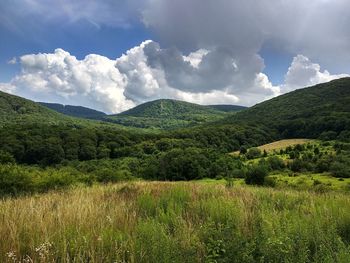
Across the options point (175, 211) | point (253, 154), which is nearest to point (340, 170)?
point (253, 154)

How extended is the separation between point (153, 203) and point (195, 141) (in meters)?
150

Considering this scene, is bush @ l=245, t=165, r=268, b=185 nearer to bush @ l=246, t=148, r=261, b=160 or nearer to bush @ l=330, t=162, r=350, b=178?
bush @ l=330, t=162, r=350, b=178

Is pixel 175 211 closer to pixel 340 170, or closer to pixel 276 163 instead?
pixel 340 170

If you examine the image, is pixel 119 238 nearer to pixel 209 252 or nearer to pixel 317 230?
pixel 209 252

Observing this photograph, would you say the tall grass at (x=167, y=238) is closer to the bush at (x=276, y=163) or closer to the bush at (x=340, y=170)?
the bush at (x=340, y=170)

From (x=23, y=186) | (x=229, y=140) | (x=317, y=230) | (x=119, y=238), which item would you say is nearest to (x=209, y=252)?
(x=119, y=238)

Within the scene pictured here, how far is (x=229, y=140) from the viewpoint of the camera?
542 feet

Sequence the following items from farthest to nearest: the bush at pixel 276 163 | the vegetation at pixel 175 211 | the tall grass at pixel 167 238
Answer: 1. the bush at pixel 276 163
2. the vegetation at pixel 175 211
3. the tall grass at pixel 167 238

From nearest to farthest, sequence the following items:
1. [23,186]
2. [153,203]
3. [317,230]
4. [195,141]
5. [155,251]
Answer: [155,251] < [317,230] < [153,203] < [23,186] < [195,141]

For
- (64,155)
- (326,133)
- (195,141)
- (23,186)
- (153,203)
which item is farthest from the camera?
(195,141)

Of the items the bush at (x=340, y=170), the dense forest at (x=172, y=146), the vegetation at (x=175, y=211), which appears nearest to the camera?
the vegetation at (x=175, y=211)

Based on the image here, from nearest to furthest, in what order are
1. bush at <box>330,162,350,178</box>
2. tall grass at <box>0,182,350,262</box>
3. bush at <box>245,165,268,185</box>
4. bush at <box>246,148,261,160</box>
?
tall grass at <box>0,182,350,262</box>, bush at <box>245,165,268,185</box>, bush at <box>330,162,350,178</box>, bush at <box>246,148,261,160</box>

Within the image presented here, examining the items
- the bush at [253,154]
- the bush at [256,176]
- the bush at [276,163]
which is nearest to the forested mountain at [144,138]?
the bush at [253,154]

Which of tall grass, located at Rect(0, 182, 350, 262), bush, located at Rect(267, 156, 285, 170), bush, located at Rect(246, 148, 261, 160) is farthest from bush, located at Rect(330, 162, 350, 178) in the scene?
tall grass, located at Rect(0, 182, 350, 262)
